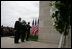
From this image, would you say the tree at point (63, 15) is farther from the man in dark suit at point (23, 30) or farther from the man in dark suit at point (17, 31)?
the man in dark suit at point (17, 31)

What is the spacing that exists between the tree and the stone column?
2.76 m

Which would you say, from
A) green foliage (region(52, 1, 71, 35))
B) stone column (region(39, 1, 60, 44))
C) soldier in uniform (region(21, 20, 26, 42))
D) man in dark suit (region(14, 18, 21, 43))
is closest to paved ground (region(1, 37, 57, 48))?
man in dark suit (region(14, 18, 21, 43))

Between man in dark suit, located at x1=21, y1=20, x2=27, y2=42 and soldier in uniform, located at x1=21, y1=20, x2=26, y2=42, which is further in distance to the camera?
soldier in uniform, located at x1=21, y1=20, x2=26, y2=42

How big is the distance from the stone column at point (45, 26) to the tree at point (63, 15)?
276 centimetres

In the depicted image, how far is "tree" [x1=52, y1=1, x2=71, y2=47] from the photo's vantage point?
5352 mm

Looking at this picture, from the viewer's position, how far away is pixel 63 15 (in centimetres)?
549

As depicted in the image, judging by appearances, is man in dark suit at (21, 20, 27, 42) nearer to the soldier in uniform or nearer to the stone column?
the soldier in uniform

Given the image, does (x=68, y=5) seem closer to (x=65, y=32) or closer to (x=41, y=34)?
(x=65, y=32)

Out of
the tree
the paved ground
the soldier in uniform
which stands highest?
the tree

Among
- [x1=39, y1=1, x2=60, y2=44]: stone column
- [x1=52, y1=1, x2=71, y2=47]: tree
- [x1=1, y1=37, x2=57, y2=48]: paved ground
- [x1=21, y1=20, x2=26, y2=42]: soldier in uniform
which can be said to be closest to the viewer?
[x1=52, y1=1, x2=71, y2=47]: tree

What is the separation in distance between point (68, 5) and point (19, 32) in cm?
330

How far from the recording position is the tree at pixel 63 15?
17.6 feet

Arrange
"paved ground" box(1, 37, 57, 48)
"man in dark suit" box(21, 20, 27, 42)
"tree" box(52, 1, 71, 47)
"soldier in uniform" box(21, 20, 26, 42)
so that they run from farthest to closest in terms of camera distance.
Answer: "soldier in uniform" box(21, 20, 26, 42)
"man in dark suit" box(21, 20, 27, 42)
"paved ground" box(1, 37, 57, 48)
"tree" box(52, 1, 71, 47)

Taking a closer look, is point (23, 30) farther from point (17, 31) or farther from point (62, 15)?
point (62, 15)
